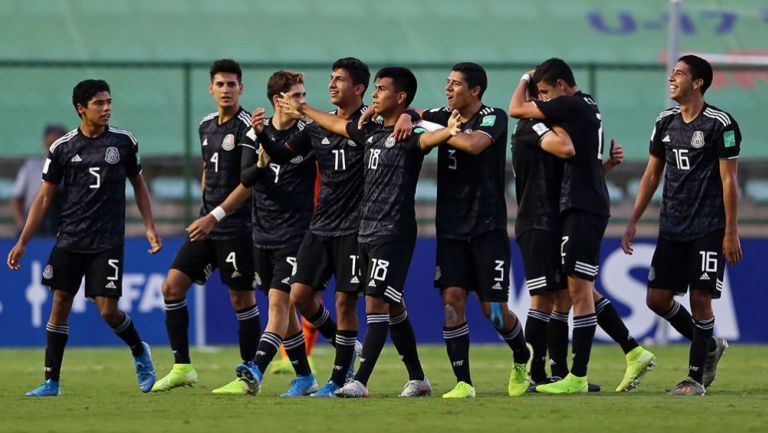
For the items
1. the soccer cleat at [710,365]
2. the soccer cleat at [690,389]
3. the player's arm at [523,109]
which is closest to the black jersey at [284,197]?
the player's arm at [523,109]

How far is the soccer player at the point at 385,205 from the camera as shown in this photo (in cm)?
986

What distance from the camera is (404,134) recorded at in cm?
980

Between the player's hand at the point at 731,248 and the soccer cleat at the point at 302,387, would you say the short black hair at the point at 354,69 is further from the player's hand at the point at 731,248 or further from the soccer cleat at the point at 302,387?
the player's hand at the point at 731,248

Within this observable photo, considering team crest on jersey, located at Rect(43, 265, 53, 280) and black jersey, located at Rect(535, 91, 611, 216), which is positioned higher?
black jersey, located at Rect(535, 91, 611, 216)

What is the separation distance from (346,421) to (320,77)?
14.6 m

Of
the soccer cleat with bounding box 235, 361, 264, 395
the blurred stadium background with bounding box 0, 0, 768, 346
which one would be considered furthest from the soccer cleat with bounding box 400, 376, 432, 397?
the blurred stadium background with bounding box 0, 0, 768, 346

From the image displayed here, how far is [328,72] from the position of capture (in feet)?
66.9

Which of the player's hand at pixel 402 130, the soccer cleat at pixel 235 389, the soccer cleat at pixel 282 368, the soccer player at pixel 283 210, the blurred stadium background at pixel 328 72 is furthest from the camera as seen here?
the blurred stadium background at pixel 328 72

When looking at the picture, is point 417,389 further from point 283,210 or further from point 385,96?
point 385,96

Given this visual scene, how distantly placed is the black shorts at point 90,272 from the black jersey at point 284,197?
1109mm

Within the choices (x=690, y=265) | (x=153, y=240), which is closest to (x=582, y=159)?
(x=690, y=265)

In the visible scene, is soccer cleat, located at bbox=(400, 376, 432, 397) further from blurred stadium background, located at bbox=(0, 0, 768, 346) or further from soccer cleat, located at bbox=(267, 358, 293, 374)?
blurred stadium background, located at bbox=(0, 0, 768, 346)

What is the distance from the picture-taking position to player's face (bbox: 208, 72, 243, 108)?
37.1 ft

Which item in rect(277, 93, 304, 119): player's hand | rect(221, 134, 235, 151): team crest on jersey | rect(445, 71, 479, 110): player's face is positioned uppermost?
rect(445, 71, 479, 110): player's face
